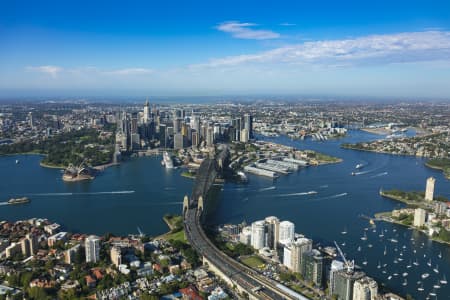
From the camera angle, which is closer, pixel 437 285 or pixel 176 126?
pixel 437 285

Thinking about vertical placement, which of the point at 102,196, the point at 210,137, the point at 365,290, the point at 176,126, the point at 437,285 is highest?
the point at 176,126

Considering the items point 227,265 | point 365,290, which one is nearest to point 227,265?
point 227,265

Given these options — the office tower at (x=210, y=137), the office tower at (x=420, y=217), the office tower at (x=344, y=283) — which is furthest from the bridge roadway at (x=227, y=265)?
the office tower at (x=210, y=137)

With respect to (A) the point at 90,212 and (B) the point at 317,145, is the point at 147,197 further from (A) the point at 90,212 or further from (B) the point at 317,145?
(B) the point at 317,145

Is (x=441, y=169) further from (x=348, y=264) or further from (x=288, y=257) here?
(x=348, y=264)

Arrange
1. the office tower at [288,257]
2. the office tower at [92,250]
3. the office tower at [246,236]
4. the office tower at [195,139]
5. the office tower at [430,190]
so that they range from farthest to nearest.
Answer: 1. the office tower at [195,139]
2. the office tower at [430,190]
3. the office tower at [246,236]
4. the office tower at [92,250]
5. the office tower at [288,257]

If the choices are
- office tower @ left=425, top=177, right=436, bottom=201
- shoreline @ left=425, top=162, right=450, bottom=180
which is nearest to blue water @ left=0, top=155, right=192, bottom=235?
office tower @ left=425, top=177, right=436, bottom=201

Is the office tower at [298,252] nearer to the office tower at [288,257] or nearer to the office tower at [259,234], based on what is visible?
the office tower at [288,257]

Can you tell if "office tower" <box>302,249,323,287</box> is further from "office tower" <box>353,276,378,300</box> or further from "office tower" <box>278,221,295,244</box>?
"office tower" <box>278,221,295,244</box>
